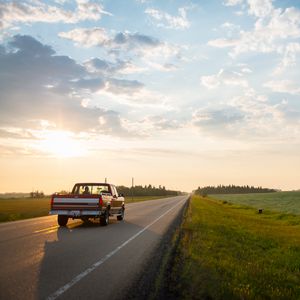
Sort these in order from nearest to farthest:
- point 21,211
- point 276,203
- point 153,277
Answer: point 153,277 → point 21,211 → point 276,203

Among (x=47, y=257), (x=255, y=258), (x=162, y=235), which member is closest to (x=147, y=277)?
(x=47, y=257)

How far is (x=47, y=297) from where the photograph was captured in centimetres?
611

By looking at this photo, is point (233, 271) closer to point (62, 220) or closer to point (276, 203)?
point (62, 220)

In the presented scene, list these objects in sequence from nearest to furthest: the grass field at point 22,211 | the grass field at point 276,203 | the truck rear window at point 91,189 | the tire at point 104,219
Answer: the tire at point 104,219 < the truck rear window at point 91,189 < the grass field at point 22,211 < the grass field at point 276,203

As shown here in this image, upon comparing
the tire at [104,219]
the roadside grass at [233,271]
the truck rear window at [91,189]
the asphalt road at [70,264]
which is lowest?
the roadside grass at [233,271]

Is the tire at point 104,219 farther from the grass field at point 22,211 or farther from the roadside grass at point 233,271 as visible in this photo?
the grass field at point 22,211

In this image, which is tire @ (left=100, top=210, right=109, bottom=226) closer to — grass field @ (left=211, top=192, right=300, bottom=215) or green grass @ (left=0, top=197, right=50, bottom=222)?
green grass @ (left=0, top=197, right=50, bottom=222)

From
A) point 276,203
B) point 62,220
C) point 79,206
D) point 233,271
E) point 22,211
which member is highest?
point 79,206

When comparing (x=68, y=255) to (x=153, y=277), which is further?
(x=68, y=255)

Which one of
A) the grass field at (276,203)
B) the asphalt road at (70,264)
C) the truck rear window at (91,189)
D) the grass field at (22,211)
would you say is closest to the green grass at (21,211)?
the grass field at (22,211)

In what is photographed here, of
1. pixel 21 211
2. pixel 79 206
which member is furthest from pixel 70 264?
pixel 21 211

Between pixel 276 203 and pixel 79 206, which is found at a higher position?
pixel 79 206

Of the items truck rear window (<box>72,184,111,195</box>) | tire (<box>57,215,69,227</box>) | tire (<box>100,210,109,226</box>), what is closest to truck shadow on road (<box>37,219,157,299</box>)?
tire (<box>100,210,109,226</box>)

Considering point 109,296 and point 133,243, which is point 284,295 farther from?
point 133,243
